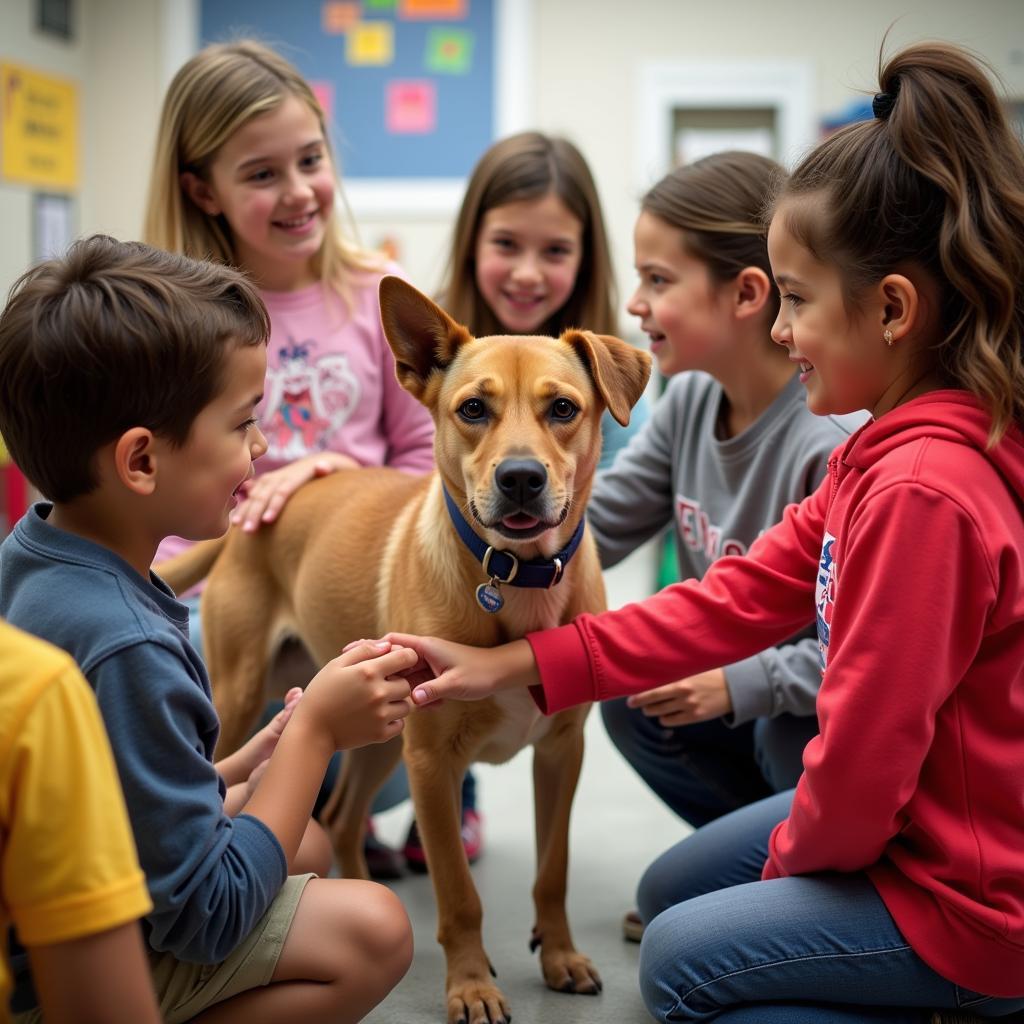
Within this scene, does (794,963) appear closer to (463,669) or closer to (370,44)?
(463,669)

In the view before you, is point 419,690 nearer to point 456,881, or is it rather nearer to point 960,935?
point 456,881

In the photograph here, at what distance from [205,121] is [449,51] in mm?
4259

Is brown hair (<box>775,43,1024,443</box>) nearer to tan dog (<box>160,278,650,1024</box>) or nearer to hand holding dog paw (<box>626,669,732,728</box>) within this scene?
tan dog (<box>160,278,650,1024</box>)

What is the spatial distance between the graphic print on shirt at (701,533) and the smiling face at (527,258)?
690 millimetres

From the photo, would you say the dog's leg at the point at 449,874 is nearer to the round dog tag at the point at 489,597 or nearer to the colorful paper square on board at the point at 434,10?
the round dog tag at the point at 489,597

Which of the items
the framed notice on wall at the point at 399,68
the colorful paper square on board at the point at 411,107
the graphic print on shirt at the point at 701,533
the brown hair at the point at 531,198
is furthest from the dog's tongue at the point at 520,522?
the colorful paper square on board at the point at 411,107

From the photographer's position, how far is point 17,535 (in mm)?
1293

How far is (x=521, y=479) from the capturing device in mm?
1696

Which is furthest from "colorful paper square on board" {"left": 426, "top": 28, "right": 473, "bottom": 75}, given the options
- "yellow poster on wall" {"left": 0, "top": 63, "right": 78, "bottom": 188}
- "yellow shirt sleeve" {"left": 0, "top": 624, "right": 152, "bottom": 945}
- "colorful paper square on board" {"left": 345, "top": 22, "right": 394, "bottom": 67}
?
"yellow shirt sleeve" {"left": 0, "top": 624, "right": 152, "bottom": 945}

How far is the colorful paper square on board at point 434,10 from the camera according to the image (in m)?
6.32

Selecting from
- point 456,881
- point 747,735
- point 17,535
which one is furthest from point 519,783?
point 17,535

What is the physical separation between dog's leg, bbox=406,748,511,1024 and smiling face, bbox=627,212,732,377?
868 millimetres

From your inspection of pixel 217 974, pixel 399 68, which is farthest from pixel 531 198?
pixel 399 68

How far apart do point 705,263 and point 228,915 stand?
4.67ft
